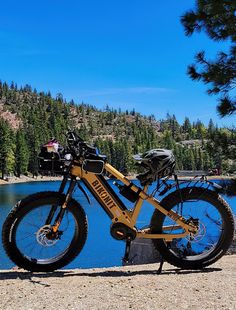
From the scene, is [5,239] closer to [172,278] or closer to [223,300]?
[172,278]

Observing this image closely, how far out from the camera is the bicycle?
5281 millimetres

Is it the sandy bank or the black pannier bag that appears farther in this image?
the black pannier bag

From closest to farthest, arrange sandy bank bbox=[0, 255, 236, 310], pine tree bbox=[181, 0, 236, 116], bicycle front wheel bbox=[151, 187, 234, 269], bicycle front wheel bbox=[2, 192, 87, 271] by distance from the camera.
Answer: sandy bank bbox=[0, 255, 236, 310], bicycle front wheel bbox=[2, 192, 87, 271], bicycle front wheel bbox=[151, 187, 234, 269], pine tree bbox=[181, 0, 236, 116]

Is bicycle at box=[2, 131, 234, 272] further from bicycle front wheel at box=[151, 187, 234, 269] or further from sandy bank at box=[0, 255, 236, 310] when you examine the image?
sandy bank at box=[0, 255, 236, 310]

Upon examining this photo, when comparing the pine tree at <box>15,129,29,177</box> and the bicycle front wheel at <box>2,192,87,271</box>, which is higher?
the pine tree at <box>15,129,29,177</box>

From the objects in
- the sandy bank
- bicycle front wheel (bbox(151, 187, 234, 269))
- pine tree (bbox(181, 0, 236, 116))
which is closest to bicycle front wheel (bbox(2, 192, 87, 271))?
the sandy bank

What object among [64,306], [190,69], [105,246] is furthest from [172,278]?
[105,246]

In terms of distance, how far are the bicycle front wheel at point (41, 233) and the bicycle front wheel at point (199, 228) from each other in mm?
1004

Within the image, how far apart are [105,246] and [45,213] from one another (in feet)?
73.1

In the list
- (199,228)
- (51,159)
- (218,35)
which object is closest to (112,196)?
(51,159)

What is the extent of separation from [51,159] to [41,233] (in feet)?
2.98

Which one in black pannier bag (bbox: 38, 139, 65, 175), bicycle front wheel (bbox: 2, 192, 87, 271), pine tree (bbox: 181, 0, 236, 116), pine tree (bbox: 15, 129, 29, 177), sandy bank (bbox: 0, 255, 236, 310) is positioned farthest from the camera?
pine tree (bbox: 15, 129, 29, 177)

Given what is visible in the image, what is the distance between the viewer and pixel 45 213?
17.5ft

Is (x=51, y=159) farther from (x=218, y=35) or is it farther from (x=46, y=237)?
(x=218, y=35)
